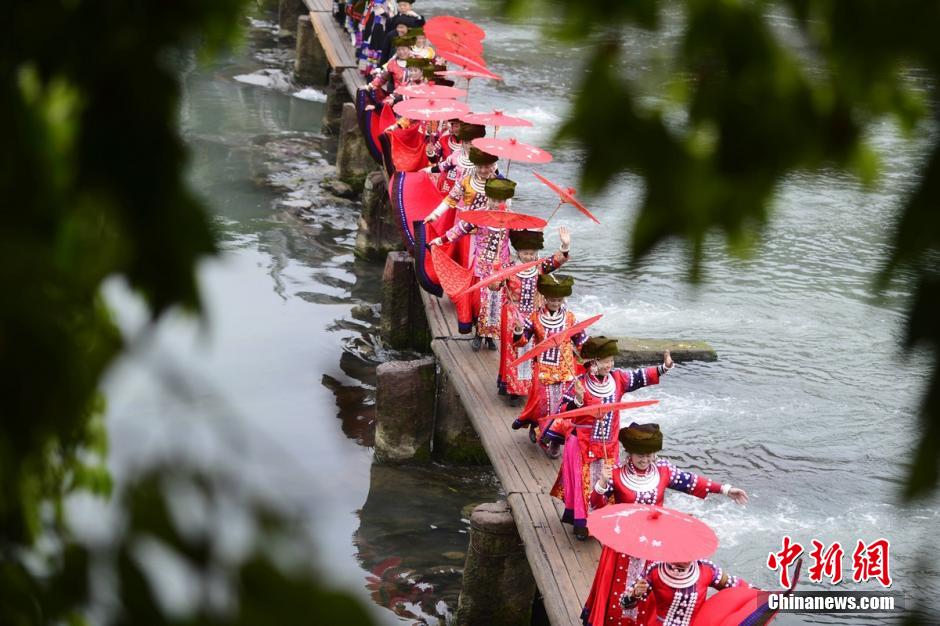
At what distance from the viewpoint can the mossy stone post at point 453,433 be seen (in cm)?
858

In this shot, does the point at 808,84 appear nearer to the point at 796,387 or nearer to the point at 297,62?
the point at 796,387

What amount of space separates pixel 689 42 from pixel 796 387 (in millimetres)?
8509

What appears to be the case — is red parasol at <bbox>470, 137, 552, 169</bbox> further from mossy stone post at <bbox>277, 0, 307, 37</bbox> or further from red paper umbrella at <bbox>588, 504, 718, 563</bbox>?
mossy stone post at <bbox>277, 0, 307, 37</bbox>

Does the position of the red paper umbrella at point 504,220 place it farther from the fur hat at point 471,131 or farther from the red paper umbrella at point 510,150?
A: the fur hat at point 471,131

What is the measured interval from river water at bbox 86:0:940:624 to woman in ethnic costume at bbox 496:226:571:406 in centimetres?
62

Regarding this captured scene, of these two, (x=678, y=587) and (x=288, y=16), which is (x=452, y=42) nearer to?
(x=678, y=587)

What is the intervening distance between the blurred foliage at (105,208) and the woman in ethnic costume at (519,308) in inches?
231

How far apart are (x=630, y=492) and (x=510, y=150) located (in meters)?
3.03

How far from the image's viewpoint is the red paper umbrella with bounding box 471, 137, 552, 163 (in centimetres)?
801

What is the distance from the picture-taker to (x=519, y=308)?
24.8 feet

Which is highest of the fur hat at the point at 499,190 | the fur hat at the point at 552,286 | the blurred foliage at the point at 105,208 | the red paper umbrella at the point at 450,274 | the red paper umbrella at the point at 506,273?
the blurred foliage at the point at 105,208

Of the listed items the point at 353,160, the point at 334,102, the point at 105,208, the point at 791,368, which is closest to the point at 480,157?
the point at 791,368

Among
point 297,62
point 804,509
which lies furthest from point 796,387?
point 297,62

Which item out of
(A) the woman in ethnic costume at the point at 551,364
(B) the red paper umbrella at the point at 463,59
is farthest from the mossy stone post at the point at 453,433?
(B) the red paper umbrella at the point at 463,59
